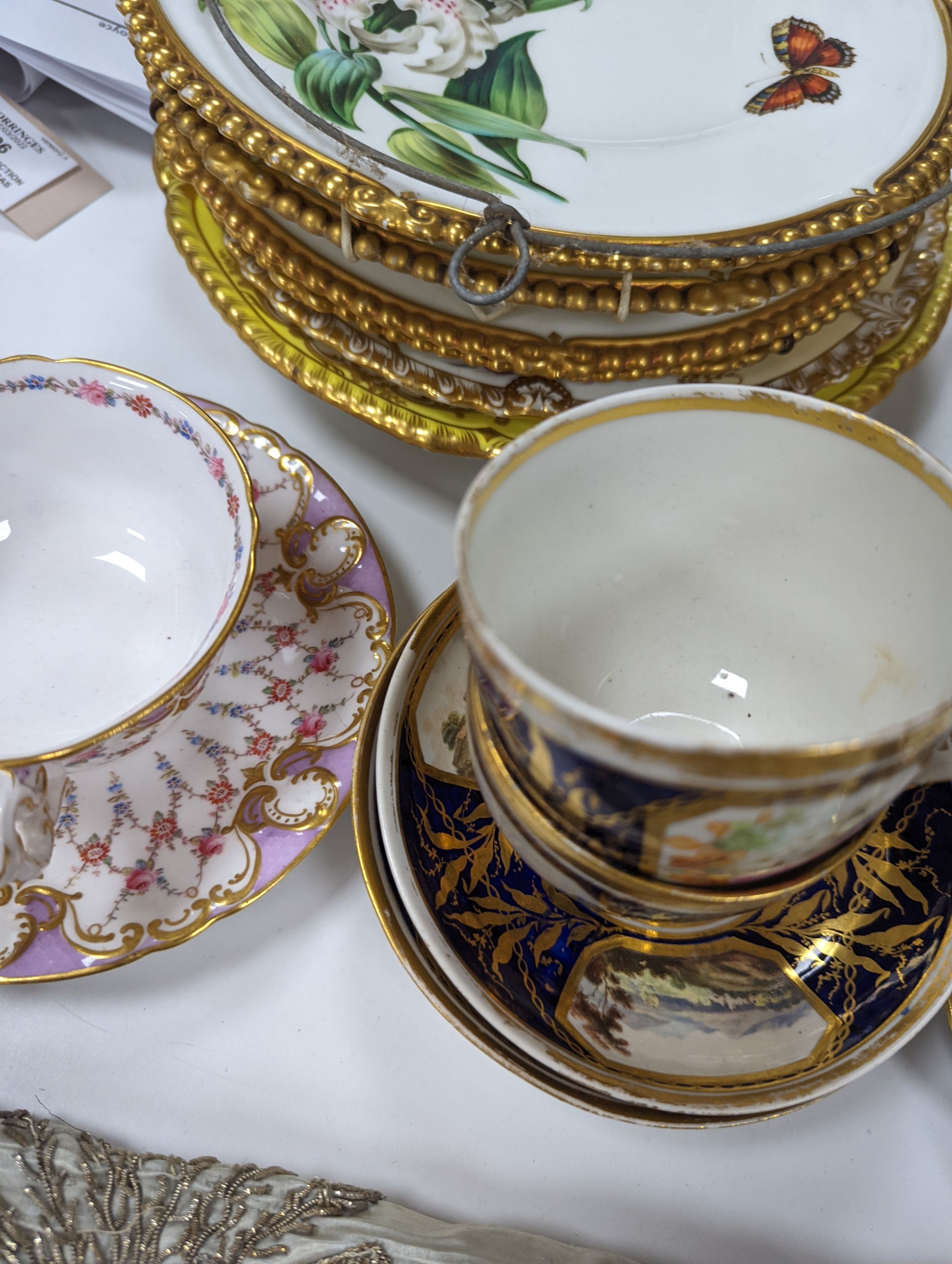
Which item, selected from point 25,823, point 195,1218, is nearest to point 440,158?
point 25,823

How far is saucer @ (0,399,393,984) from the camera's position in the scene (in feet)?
1.42

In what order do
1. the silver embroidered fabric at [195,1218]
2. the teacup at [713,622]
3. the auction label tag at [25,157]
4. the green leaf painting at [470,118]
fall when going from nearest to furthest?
the teacup at [713,622], the silver embroidered fabric at [195,1218], the green leaf painting at [470,118], the auction label tag at [25,157]

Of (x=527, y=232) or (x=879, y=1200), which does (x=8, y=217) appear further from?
(x=879, y=1200)

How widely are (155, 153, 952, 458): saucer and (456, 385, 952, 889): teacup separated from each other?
Answer: 0.10 metres

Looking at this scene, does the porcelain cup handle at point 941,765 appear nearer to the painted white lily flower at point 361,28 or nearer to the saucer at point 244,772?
the saucer at point 244,772

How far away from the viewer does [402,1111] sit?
0.43 metres

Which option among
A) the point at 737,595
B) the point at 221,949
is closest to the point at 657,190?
the point at 737,595

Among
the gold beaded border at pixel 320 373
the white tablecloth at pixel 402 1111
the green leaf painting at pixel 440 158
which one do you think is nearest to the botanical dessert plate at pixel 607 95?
the green leaf painting at pixel 440 158

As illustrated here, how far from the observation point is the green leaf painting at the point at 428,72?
441 millimetres

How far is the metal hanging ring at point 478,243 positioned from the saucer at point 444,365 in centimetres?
8

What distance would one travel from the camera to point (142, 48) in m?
0.44

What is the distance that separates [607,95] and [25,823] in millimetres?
451

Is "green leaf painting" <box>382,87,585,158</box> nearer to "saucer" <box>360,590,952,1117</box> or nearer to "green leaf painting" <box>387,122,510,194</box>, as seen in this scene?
"green leaf painting" <box>387,122,510,194</box>

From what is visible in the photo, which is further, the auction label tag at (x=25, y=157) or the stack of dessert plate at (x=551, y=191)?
the auction label tag at (x=25, y=157)
